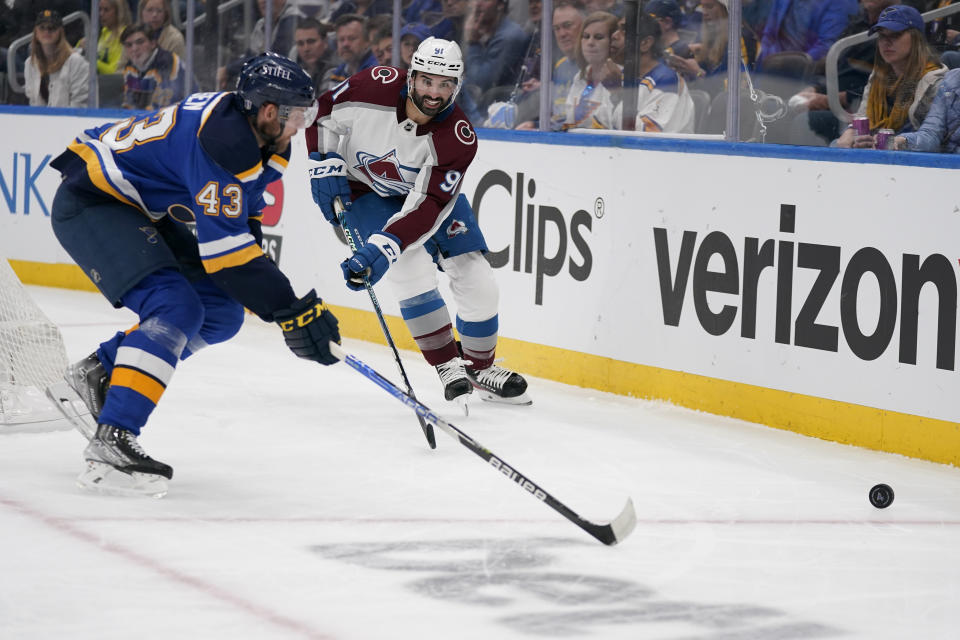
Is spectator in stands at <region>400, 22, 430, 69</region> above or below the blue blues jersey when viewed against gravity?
above

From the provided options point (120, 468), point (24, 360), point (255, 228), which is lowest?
point (120, 468)

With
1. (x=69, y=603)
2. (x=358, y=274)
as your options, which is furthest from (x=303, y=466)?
(x=69, y=603)

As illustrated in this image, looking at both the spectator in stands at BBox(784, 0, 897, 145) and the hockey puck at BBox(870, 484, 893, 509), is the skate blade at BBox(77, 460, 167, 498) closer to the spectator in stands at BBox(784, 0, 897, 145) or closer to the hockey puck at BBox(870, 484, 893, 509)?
the hockey puck at BBox(870, 484, 893, 509)

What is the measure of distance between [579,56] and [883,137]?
1.47 m

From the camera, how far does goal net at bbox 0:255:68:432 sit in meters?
4.00

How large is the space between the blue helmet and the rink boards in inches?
67.9

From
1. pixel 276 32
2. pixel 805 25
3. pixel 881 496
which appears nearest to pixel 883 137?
pixel 805 25

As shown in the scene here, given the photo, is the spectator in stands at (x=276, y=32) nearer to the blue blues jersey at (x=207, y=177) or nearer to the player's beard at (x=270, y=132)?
the blue blues jersey at (x=207, y=177)

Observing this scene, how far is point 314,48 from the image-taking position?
6477mm

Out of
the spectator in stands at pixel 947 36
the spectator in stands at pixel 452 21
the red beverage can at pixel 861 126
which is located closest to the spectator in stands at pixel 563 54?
the spectator in stands at pixel 452 21

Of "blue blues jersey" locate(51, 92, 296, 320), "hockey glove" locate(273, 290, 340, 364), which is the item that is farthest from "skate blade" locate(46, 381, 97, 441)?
"hockey glove" locate(273, 290, 340, 364)

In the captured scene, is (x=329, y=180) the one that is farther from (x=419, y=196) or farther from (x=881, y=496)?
(x=881, y=496)

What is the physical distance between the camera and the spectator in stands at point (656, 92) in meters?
4.86

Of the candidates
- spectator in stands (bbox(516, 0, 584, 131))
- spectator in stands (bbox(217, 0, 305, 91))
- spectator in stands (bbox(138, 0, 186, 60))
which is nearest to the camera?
spectator in stands (bbox(516, 0, 584, 131))
